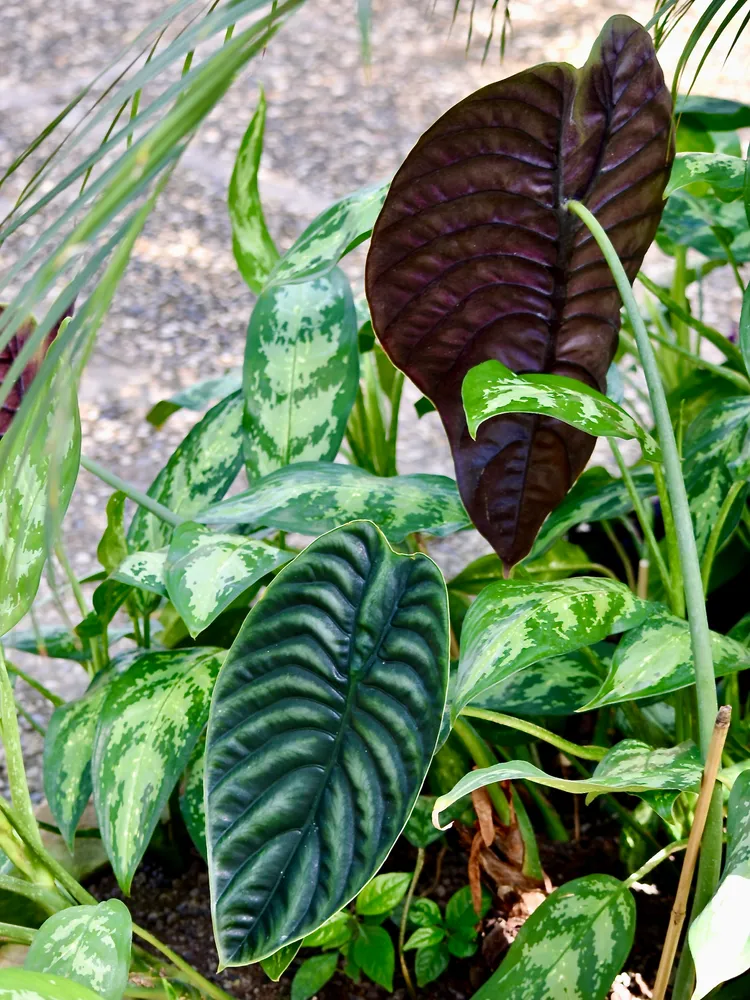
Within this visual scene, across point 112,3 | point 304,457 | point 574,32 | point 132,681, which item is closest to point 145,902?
point 132,681

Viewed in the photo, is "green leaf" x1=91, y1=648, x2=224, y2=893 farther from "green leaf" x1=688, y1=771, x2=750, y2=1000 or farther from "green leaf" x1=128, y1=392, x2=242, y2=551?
"green leaf" x1=688, y1=771, x2=750, y2=1000

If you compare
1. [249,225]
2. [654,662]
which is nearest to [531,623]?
[654,662]

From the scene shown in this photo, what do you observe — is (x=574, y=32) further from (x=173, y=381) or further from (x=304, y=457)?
(x=304, y=457)

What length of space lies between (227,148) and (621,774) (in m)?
1.84

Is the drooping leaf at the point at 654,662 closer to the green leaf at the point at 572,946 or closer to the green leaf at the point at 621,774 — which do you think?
the green leaf at the point at 621,774

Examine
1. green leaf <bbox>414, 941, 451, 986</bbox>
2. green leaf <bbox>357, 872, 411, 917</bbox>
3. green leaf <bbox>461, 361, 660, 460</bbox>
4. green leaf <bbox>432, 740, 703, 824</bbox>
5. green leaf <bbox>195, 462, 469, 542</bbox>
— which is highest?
green leaf <bbox>461, 361, 660, 460</bbox>

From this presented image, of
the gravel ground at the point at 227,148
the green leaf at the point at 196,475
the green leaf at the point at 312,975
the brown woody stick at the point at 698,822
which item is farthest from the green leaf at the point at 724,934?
→ the gravel ground at the point at 227,148

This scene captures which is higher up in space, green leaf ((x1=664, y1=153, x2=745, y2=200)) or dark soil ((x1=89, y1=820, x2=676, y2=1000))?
green leaf ((x1=664, y1=153, x2=745, y2=200))

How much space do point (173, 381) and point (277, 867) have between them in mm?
1179

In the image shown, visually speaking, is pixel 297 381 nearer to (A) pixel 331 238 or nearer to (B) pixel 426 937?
(A) pixel 331 238

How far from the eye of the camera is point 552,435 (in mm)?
555

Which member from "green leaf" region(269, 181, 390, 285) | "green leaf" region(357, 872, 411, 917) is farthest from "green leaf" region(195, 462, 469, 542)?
"green leaf" region(357, 872, 411, 917)

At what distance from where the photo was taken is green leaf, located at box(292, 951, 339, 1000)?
0.64 metres

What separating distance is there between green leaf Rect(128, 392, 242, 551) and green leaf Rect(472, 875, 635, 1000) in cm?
34
